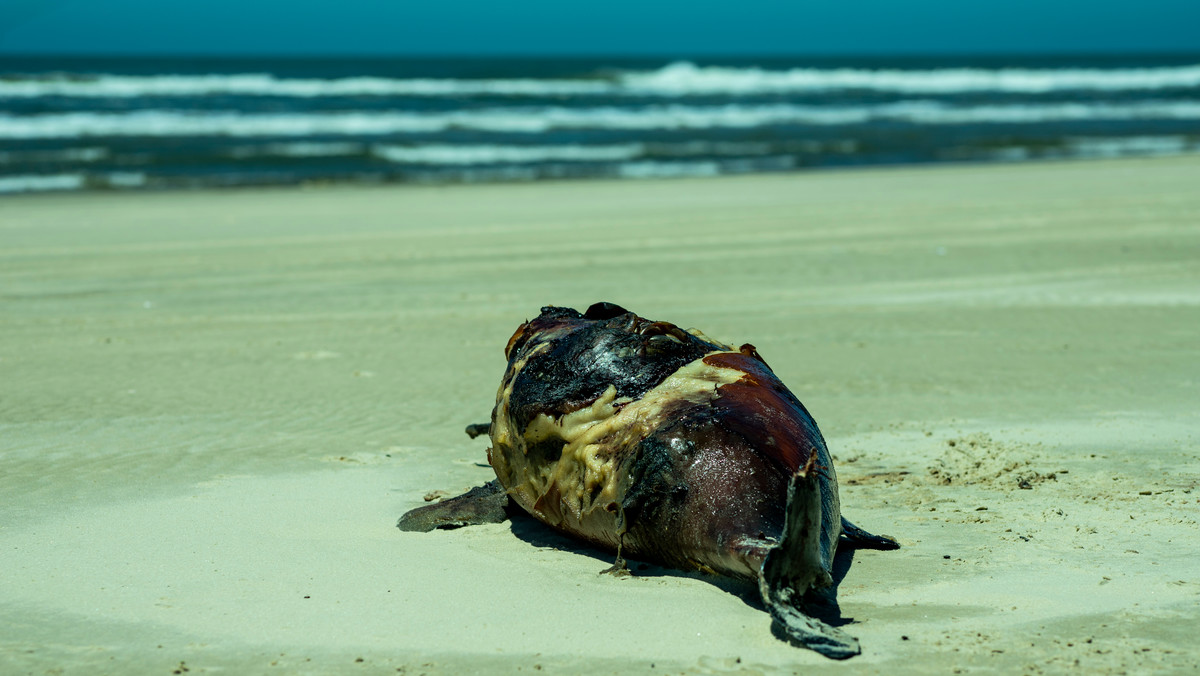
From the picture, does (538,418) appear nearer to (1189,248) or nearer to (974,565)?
(974,565)

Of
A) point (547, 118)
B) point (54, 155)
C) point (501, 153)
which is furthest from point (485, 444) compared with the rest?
point (547, 118)

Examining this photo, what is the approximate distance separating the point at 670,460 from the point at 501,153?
898 inches

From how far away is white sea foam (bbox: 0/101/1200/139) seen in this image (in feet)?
99.1

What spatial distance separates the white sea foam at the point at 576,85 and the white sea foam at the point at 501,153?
51.4ft

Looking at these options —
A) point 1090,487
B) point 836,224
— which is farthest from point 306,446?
point 836,224

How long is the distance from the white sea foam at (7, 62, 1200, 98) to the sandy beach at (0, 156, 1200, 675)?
1217 inches

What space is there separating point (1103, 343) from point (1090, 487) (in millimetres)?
3402

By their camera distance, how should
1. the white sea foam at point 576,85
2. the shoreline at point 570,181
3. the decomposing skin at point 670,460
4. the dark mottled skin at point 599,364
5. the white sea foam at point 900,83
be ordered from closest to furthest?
the decomposing skin at point 670,460
the dark mottled skin at point 599,364
the shoreline at point 570,181
the white sea foam at point 576,85
the white sea foam at point 900,83

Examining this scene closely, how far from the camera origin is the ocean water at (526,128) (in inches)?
916

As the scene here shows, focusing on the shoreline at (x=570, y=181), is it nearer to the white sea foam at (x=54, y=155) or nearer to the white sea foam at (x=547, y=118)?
the white sea foam at (x=54, y=155)

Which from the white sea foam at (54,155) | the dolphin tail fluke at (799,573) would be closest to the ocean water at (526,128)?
the white sea foam at (54,155)

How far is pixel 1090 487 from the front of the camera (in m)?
4.91

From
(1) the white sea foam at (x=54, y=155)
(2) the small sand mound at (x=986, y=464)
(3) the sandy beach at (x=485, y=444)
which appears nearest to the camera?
(3) the sandy beach at (x=485, y=444)

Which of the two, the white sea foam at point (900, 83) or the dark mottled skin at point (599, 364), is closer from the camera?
the dark mottled skin at point (599, 364)
